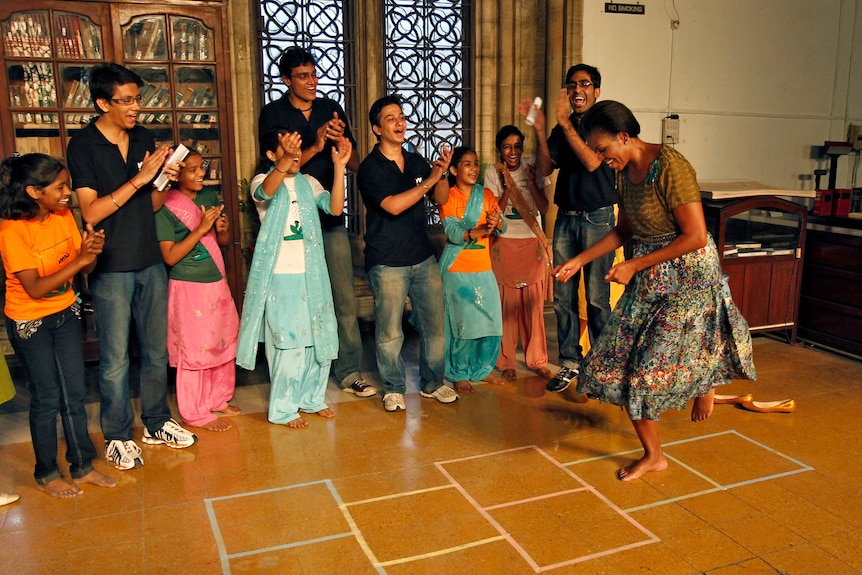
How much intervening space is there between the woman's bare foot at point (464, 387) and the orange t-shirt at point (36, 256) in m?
2.35

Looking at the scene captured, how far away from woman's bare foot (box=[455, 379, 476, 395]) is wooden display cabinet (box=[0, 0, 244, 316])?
1.91 metres

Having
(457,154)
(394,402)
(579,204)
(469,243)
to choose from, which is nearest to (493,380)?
(394,402)

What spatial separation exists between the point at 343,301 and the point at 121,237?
1.54 m

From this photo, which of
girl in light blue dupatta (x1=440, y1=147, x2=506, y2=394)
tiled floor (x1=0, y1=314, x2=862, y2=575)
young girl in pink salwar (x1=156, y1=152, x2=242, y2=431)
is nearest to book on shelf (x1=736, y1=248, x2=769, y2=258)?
tiled floor (x1=0, y1=314, x2=862, y2=575)

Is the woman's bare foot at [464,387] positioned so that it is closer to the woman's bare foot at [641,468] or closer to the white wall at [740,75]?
the woman's bare foot at [641,468]

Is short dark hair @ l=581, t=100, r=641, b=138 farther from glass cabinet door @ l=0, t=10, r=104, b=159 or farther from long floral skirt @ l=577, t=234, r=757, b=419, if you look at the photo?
glass cabinet door @ l=0, t=10, r=104, b=159

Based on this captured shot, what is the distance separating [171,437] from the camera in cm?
402

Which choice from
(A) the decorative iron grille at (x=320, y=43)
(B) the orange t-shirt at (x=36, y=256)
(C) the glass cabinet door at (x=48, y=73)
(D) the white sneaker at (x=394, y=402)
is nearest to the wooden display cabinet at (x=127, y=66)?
(C) the glass cabinet door at (x=48, y=73)

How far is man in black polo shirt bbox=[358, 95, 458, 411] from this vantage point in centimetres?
430

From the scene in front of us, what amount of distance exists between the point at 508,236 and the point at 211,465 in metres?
2.37

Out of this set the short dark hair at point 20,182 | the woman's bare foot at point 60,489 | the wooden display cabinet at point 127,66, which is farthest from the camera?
the wooden display cabinet at point 127,66

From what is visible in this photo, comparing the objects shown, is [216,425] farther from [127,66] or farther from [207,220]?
[127,66]

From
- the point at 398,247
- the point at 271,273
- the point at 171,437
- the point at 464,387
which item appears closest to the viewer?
the point at 171,437

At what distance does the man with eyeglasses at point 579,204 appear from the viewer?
4633 millimetres
